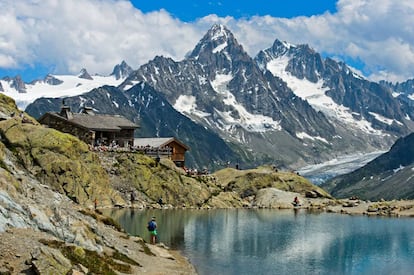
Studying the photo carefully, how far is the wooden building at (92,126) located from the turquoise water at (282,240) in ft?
93.5

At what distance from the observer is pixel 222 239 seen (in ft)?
237

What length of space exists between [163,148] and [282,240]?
5569 cm

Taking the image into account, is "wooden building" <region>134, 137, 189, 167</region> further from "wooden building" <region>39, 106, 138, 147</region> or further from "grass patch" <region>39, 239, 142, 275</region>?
"grass patch" <region>39, 239, 142, 275</region>

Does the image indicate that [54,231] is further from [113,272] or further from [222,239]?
[222,239]

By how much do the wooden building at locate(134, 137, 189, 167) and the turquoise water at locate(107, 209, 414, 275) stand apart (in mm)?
21922

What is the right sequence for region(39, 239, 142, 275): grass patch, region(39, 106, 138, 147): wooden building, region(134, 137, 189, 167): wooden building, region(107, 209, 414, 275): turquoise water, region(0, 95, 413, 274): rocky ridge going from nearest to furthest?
1. region(39, 239, 142, 275): grass patch
2. region(0, 95, 413, 274): rocky ridge
3. region(107, 209, 414, 275): turquoise water
4. region(39, 106, 138, 147): wooden building
5. region(134, 137, 189, 167): wooden building

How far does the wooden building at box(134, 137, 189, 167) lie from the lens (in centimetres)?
12038

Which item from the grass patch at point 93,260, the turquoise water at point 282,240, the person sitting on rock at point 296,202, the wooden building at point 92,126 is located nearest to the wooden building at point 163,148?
the wooden building at point 92,126

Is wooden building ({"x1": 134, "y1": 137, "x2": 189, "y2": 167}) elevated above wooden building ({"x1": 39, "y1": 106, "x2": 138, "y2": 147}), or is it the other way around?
wooden building ({"x1": 39, "y1": 106, "x2": 138, "y2": 147})

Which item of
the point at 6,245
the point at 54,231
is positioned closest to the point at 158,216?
the point at 54,231

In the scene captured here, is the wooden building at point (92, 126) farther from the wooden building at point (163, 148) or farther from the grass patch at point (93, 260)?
the grass patch at point (93, 260)

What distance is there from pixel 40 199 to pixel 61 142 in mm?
43100

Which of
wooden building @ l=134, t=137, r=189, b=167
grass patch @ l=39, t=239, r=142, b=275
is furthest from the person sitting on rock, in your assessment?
grass patch @ l=39, t=239, r=142, b=275

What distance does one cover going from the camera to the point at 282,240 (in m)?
73.8
